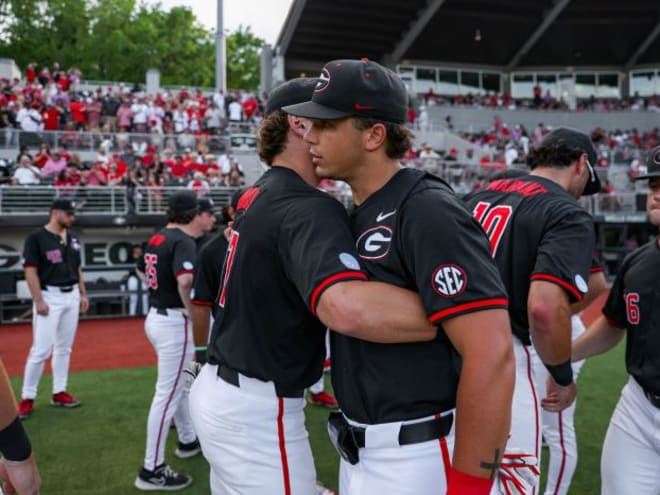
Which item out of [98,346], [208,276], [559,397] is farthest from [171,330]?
[98,346]

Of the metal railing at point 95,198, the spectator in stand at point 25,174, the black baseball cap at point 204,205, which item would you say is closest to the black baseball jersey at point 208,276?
the black baseball cap at point 204,205

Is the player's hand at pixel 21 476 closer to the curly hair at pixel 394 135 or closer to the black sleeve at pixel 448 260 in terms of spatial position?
the black sleeve at pixel 448 260

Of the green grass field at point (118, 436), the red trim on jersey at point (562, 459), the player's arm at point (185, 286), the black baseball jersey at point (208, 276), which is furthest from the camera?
the player's arm at point (185, 286)

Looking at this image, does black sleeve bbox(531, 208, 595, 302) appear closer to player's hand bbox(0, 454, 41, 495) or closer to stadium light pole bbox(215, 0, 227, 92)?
player's hand bbox(0, 454, 41, 495)

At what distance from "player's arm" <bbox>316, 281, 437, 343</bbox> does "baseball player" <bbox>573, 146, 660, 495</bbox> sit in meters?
1.59

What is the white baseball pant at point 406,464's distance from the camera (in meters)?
1.71

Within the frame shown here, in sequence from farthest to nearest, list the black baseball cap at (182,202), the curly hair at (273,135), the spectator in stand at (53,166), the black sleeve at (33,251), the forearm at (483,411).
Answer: the spectator in stand at (53,166)
the black sleeve at (33,251)
the black baseball cap at (182,202)
the curly hair at (273,135)
the forearm at (483,411)

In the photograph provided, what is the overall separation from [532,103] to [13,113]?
26814 mm

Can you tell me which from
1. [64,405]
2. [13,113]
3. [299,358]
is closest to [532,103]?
[13,113]

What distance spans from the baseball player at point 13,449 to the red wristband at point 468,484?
1.38 meters

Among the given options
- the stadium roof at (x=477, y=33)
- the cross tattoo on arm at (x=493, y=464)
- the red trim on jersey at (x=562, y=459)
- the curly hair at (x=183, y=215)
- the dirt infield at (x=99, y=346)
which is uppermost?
the stadium roof at (x=477, y=33)

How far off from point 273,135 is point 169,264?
2.98 m

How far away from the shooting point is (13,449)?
1.93 metres

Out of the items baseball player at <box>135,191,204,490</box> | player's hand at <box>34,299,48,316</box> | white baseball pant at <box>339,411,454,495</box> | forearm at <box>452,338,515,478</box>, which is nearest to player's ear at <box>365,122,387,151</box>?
forearm at <box>452,338,515,478</box>
